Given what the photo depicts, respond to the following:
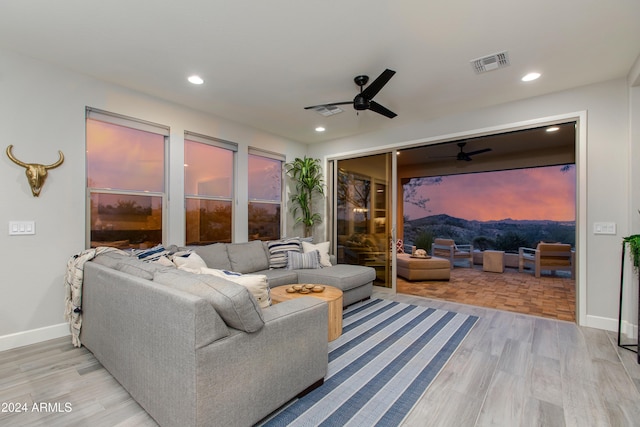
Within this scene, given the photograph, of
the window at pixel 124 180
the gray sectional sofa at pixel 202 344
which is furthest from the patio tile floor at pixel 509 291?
the window at pixel 124 180

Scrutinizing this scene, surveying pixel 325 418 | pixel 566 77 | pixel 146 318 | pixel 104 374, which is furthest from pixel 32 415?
pixel 566 77

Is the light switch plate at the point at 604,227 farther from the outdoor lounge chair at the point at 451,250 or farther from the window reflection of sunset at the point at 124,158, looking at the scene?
the window reflection of sunset at the point at 124,158

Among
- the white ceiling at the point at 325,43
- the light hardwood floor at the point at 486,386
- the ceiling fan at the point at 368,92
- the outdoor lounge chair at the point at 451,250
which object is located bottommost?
the light hardwood floor at the point at 486,386

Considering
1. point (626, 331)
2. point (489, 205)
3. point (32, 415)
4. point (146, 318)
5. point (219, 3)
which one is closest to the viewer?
point (146, 318)

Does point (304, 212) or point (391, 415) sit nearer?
point (391, 415)

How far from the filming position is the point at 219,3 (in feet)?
6.93

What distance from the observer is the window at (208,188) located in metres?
4.15

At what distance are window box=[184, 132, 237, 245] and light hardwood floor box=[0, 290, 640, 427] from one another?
6.35 ft

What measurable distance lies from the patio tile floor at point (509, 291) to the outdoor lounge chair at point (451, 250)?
822mm

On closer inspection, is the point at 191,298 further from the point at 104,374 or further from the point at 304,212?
the point at 304,212

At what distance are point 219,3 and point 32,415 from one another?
3004 millimetres

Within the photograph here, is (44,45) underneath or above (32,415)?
above

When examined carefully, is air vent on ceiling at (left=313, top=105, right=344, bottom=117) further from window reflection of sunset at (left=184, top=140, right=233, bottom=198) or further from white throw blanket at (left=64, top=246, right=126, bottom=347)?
white throw blanket at (left=64, top=246, right=126, bottom=347)

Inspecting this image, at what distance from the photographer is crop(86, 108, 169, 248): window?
3.30 m
